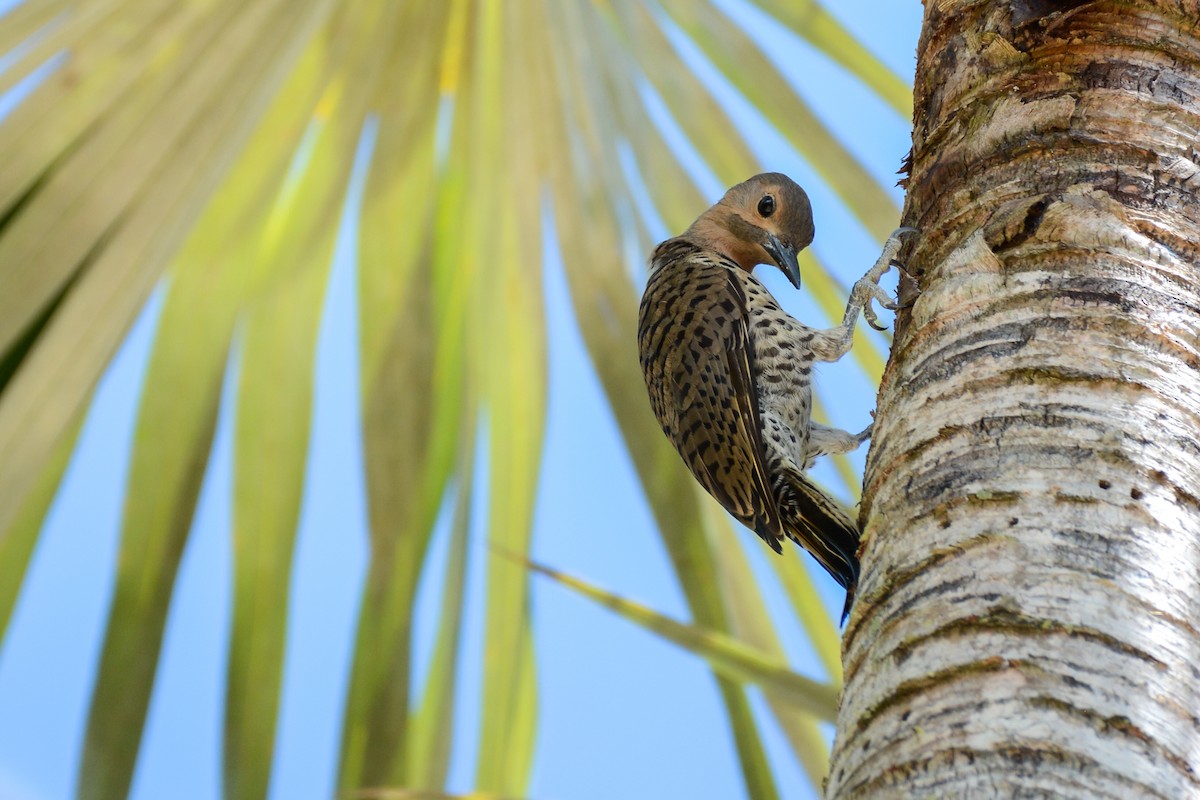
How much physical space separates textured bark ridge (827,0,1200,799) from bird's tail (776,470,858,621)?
0.81 meters

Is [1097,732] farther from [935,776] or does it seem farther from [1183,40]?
[1183,40]

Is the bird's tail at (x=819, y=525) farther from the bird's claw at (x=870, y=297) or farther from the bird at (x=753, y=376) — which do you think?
the bird's claw at (x=870, y=297)

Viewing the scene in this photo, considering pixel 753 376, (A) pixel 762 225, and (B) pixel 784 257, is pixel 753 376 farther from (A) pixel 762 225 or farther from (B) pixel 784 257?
(A) pixel 762 225

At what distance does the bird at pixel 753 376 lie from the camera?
10.2ft

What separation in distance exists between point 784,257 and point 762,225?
0.20m

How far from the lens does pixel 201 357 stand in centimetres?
362

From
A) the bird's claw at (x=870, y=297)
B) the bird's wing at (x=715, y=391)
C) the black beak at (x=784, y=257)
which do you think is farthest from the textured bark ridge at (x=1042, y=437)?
the black beak at (x=784, y=257)

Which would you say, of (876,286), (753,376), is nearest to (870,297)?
(876,286)

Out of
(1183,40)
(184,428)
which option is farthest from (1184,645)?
(184,428)

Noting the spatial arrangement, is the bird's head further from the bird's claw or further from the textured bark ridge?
the textured bark ridge

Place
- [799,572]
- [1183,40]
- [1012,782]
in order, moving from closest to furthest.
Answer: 1. [1012,782]
2. [1183,40]
3. [799,572]

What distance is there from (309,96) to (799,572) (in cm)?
195

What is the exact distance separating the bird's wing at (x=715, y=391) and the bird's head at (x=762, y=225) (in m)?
0.37

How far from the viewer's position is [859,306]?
132 inches
